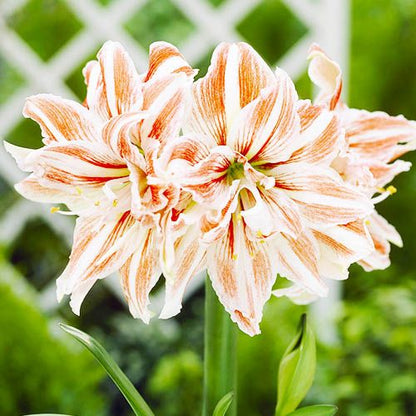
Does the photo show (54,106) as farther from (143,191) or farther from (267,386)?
(267,386)

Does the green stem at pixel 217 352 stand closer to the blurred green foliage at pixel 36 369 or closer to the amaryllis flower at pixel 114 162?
the amaryllis flower at pixel 114 162

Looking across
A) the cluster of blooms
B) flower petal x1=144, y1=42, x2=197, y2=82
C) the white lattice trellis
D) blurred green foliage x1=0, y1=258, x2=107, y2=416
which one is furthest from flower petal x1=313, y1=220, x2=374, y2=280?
the white lattice trellis

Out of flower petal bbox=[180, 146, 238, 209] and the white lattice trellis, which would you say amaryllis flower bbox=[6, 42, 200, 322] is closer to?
flower petal bbox=[180, 146, 238, 209]

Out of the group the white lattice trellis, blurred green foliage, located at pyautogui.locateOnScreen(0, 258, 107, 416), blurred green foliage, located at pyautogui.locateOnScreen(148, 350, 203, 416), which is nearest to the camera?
blurred green foliage, located at pyautogui.locateOnScreen(0, 258, 107, 416)

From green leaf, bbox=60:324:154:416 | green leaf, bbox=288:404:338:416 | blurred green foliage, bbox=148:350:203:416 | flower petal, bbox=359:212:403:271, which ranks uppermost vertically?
green leaf, bbox=60:324:154:416

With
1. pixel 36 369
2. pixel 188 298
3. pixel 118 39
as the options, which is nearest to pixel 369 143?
pixel 36 369

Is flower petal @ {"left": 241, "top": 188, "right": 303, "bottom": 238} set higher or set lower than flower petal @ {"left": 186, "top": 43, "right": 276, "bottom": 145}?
lower
